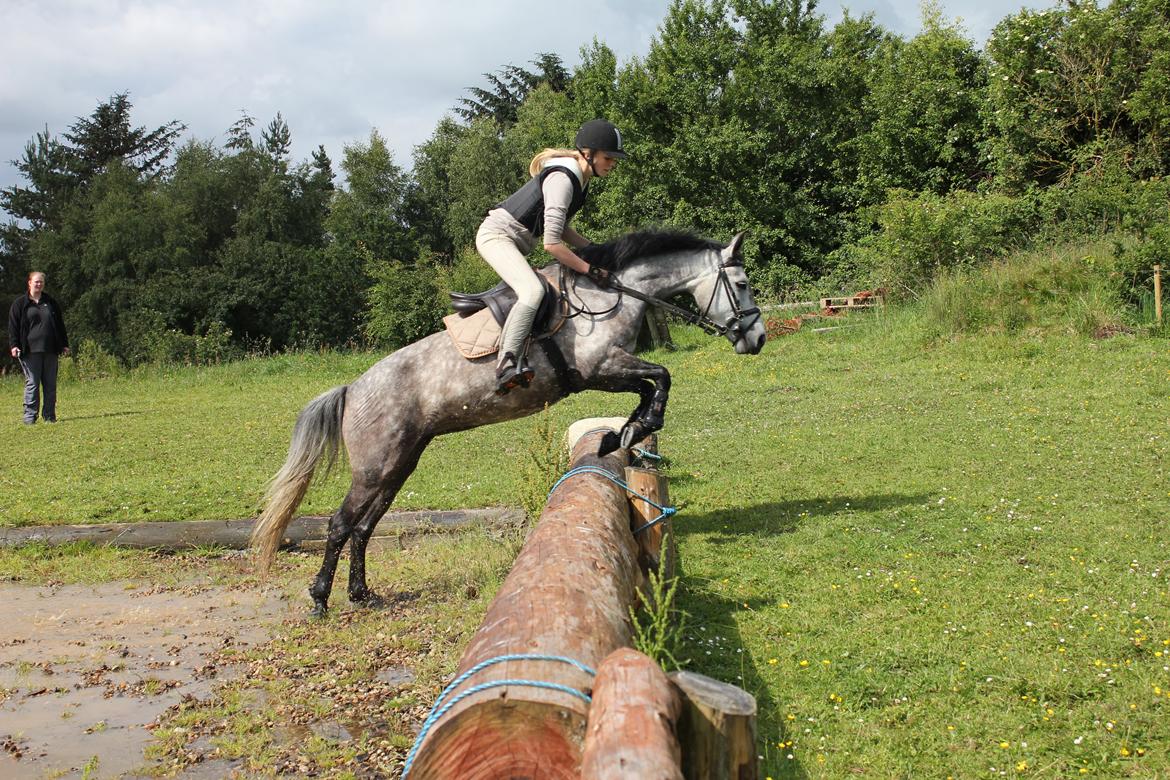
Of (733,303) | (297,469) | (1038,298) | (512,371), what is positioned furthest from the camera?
(1038,298)

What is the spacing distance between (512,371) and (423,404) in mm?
722

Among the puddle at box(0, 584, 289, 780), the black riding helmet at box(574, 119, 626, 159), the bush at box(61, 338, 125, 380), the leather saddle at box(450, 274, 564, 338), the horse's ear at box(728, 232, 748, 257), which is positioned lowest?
the puddle at box(0, 584, 289, 780)

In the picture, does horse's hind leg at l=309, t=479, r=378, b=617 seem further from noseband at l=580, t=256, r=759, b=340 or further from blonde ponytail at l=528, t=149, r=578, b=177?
blonde ponytail at l=528, t=149, r=578, b=177

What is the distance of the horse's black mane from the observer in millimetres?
6418

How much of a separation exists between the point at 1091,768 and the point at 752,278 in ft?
89.7

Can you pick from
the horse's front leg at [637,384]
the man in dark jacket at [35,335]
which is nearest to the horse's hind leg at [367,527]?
the horse's front leg at [637,384]

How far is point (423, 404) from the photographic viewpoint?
6160mm

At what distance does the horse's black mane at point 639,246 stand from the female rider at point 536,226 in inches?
7.8

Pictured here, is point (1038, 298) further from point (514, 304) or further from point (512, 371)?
point (512, 371)

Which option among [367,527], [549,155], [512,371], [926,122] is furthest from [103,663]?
[926,122]

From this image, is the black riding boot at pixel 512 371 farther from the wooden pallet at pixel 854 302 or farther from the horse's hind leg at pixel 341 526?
the wooden pallet at pixel 854 302

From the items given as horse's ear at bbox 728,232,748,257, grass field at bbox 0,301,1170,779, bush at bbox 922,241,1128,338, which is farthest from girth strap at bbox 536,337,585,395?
bush at bbox 922,241,1128,338

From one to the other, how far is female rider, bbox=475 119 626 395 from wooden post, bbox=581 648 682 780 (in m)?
3.74

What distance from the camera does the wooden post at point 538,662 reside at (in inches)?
86.2
